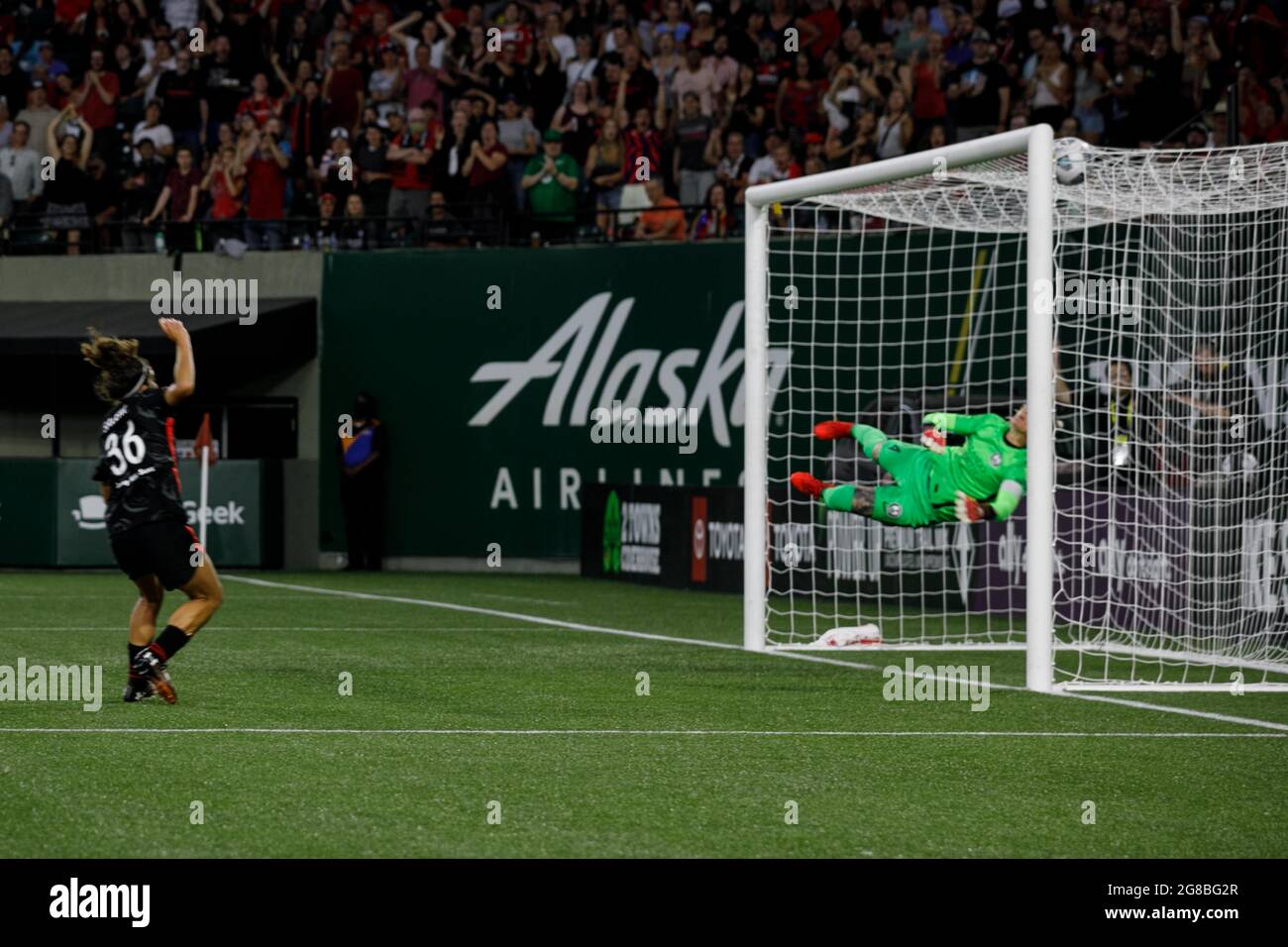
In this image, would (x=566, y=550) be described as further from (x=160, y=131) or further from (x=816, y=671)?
(x=816, y=671)

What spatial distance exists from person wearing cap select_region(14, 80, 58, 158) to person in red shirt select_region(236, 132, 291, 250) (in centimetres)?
316

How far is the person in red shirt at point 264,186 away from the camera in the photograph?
81.4ft

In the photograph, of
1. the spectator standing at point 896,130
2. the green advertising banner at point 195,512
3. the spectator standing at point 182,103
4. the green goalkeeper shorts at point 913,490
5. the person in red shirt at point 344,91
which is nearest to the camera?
the green goalkeeper shorts at point 913,490

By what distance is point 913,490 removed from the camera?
44.1ft

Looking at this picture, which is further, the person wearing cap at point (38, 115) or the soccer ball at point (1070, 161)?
Answer: the person wearing cap at point (38, 115)

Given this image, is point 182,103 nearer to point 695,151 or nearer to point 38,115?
point 38,115

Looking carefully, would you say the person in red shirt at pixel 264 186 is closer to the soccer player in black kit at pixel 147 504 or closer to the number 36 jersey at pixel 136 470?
the soccer player in black kit at pixel 147 504

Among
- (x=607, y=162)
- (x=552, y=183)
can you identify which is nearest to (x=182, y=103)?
(x=552, y=183)

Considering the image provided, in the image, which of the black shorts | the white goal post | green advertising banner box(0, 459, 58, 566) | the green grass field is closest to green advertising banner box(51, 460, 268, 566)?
green advertising banner box(0, 459, 58, 566)

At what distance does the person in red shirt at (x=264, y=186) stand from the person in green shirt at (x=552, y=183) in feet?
10.8

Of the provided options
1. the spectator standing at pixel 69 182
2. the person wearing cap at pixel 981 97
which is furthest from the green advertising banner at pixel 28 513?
the person wearing cap at pixel 981 97

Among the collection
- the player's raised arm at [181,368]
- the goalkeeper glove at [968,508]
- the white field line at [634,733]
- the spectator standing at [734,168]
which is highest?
the spectator standing at [734,168]
